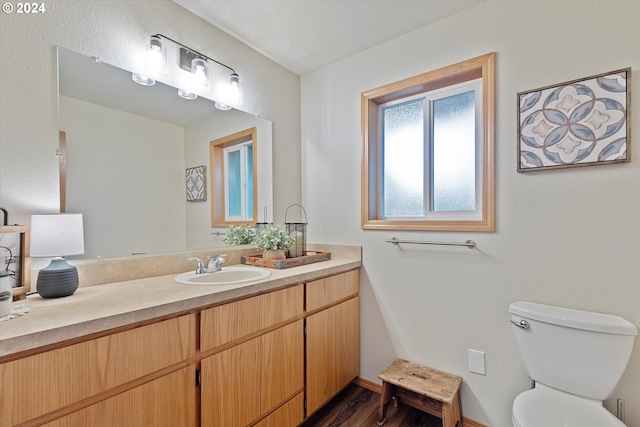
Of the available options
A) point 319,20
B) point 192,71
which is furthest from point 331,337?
point 319,20

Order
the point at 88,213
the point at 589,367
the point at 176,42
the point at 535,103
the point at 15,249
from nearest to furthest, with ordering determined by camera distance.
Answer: the point at 15,249, the point at 589,367, the point at 88,213, the point at 535,103, the point at 176,42

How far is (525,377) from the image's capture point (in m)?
1.50

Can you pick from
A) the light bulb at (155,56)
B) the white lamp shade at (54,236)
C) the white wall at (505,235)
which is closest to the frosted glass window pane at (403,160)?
the white wall at (505,235)

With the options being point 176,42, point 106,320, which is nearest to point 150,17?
point 176,42

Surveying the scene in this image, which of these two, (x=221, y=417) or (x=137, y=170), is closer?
(x=221, y=417)

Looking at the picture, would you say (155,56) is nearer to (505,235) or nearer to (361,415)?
(505,235)

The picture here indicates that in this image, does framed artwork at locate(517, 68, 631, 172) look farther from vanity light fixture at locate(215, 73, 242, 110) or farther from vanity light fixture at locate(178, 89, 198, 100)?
vanity light fixture at locate(178, 89, 198, 100)

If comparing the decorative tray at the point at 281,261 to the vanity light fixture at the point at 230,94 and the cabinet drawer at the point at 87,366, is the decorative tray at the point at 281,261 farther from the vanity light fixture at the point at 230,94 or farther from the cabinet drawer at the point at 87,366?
the vanity light fixture at the point at 230,94

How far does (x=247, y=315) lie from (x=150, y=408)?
1.50ft

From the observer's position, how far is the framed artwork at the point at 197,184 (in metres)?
1.73

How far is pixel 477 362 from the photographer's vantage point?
1.64 meters

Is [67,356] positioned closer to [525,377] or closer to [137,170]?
[137,170]

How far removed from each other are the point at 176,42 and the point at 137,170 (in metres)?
0.76

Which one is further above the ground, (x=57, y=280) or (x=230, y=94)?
(x=230, y=94)
